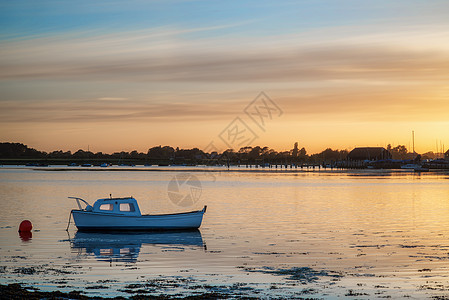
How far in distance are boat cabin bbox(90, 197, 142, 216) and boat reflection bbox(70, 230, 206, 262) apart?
1.64 metres

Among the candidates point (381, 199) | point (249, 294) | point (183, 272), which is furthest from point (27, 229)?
point (381, 199)

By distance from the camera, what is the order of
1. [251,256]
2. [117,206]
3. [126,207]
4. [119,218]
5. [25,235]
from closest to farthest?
[251,256] < [25,235] < [119,218] < [117,206] < [126,207]

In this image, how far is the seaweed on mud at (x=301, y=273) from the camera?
25562 millimetres

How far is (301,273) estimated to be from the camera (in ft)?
88.2

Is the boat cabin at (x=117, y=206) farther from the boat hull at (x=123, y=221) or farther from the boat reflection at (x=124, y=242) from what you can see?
the boat reflection at (x=124, y=242)

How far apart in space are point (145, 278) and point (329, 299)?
8.63m

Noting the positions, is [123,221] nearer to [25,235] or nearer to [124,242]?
[124,242]

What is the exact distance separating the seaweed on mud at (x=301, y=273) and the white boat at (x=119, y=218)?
646 inches

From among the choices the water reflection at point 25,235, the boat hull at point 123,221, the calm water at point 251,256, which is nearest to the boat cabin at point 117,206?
the boat hull at point 123,221

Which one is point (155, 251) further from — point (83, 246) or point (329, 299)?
point (329, 299)

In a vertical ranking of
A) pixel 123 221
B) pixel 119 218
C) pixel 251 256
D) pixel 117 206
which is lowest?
pixel 251 256

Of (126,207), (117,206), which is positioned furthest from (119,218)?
(126,207)

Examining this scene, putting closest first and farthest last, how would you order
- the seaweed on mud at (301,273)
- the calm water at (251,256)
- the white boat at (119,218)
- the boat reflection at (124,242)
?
the calm water at (251,256), the seaweed on mud at (301,273), the boat reflection at (124,242), the white boat at (119,218)

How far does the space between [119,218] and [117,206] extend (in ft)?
3.46
